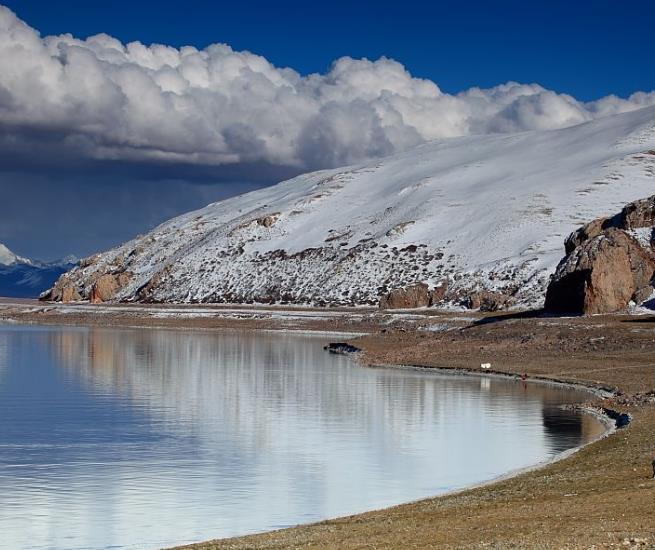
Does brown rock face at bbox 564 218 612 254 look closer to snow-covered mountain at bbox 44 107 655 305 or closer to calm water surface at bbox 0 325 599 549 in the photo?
snow-covered mountain at bbox 44 107 655 305

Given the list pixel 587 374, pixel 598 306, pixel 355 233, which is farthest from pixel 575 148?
pixel 587 374

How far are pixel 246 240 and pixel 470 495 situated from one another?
15385cm

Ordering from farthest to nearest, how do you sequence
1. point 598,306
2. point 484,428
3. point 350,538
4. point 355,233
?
point 355,233
point 598,306
point 484,428
point 350,538

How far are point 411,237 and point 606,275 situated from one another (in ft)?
230

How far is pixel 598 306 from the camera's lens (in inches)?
3324

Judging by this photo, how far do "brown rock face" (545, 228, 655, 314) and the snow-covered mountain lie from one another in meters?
21.7

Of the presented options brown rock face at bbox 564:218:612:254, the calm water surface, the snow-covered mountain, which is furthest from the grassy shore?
the snow-covered mountain

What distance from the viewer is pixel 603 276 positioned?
85.8 metres

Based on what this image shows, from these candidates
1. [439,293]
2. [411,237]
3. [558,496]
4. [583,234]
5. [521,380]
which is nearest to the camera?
[558,496]

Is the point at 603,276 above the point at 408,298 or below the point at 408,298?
above

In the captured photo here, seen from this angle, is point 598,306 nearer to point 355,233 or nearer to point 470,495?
point 470,495

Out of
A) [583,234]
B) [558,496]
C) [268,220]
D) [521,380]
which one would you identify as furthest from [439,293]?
[558,496]

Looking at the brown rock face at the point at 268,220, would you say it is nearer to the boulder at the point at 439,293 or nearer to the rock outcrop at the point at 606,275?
the boulder at the point at 439,293

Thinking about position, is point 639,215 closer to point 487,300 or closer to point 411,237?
point 487,300
